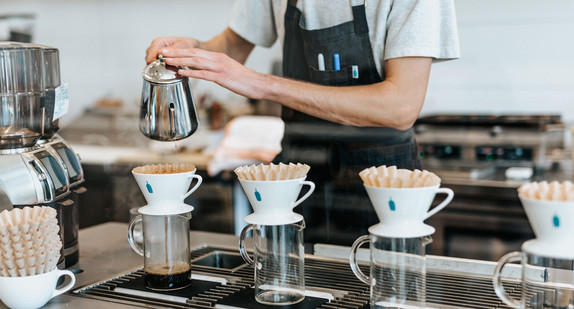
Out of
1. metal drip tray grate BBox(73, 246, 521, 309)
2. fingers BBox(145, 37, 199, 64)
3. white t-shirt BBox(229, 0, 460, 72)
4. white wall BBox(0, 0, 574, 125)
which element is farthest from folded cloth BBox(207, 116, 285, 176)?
metal drip tray grate BBox(73, 246, 521, 309)

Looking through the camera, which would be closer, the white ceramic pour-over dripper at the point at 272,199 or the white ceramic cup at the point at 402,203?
the white ceramic cup at the point at 402,203

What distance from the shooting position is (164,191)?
3.90 feet

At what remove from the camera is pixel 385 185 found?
99 centimetres

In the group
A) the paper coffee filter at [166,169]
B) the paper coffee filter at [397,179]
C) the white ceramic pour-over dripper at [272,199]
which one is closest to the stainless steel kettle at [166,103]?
the paper coffee filter at [166,169]

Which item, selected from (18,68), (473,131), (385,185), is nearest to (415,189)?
(385,185)

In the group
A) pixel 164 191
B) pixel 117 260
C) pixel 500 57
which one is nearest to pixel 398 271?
pixel 164 191

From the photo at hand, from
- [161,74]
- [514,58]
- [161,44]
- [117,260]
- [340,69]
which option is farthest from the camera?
[514,58]

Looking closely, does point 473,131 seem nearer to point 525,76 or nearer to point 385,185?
point 525,76

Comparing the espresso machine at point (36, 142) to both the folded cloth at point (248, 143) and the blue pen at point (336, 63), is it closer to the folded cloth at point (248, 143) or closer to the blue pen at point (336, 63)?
the blue pen at point (336, 63)

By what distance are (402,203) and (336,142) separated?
115 centimetres

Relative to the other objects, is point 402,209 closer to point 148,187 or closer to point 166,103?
point 148,187

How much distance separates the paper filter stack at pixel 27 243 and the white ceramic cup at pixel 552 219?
0.77 metres

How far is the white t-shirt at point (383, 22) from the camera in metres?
1.55

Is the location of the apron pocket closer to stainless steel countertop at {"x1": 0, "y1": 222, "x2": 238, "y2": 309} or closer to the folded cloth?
stainless steel countertop at {"x1": 0, "y1": 222, "x2": 238, "y2": 309}
